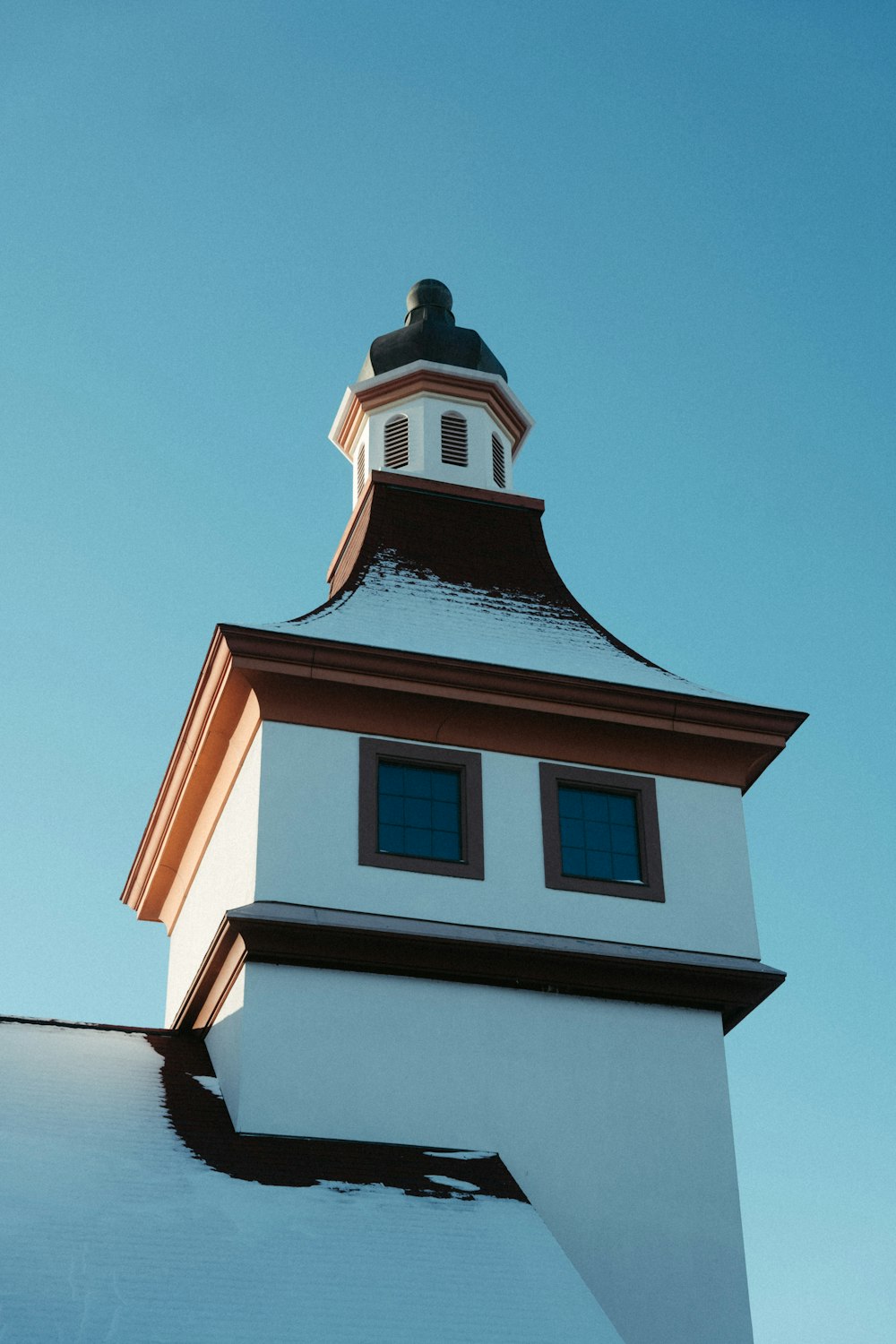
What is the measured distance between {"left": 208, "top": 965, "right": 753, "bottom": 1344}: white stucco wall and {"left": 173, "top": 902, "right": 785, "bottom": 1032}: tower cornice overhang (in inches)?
6.0

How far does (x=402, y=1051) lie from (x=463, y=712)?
354 cm

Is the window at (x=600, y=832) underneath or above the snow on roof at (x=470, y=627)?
underneath

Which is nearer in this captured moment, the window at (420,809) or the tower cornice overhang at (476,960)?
the tower cornice overhang at (476,960)

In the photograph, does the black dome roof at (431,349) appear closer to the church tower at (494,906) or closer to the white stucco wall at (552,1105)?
the church tower at (494,906)

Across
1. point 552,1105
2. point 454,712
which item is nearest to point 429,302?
point 454,712

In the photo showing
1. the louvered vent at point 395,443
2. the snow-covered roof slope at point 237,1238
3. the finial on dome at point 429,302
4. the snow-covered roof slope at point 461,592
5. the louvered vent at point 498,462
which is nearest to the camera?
the snow-covered roof slope at point 237,1238

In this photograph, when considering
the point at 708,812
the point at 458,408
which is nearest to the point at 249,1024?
the point at 708,812

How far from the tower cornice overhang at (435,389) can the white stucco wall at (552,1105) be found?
955 centimetres

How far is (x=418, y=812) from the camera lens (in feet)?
53.0

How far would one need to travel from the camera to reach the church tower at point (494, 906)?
14305 mm

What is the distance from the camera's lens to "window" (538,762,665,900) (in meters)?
16.2

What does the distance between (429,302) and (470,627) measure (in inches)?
323

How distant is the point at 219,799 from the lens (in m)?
17.8

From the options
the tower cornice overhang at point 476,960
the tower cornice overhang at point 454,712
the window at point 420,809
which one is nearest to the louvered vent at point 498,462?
the tower cornice overhang at point 454,712
